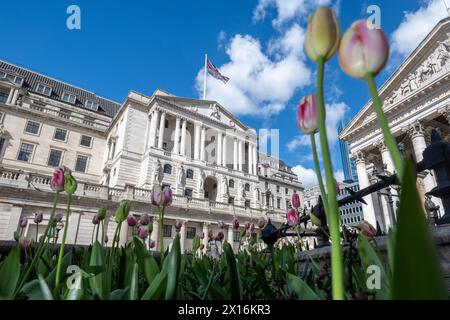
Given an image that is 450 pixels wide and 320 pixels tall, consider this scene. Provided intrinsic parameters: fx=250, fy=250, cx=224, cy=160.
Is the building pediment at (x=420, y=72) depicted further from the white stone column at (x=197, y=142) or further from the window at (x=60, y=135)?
the window at (x=60, y=135)

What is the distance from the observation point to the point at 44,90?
38.1 metres

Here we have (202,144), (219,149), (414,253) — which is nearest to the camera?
(414,253)

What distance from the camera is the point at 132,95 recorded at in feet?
108

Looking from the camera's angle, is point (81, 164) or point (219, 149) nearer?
Result: point (81, 164)

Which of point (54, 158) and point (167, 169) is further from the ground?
point (54, 158)

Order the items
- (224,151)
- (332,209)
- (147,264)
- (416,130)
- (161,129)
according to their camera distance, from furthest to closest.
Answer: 1. (224,151)
2. (161,129)
3. (416,130)
4. (147,264)
5. (332,209)

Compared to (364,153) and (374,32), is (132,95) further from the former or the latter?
(374,32)

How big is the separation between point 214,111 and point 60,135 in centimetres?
2117

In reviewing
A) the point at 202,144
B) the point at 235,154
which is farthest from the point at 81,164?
the point at 235,154

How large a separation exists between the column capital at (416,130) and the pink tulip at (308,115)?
22.7 m

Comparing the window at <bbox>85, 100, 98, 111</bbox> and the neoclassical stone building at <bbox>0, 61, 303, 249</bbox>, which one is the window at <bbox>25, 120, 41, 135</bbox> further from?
the window at <bbox>85, 100, 98, 111</bbox>

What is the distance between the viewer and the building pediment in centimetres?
1803

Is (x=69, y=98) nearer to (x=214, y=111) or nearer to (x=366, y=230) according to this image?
(x=214, y=111)

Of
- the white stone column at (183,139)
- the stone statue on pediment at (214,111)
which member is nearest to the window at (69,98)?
the white stone column at (183,139)
